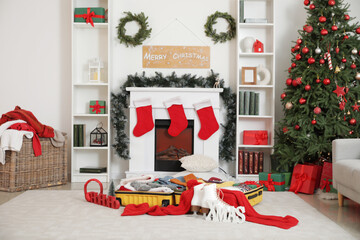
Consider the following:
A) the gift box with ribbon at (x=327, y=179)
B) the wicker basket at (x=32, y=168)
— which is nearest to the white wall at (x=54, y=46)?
the wicker basket at (x=32, y=168)

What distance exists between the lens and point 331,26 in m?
4.26

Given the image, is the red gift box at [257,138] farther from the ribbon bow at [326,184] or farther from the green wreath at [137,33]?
the green wreath at [137,33]

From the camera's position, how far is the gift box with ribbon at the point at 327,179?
4.01 meters

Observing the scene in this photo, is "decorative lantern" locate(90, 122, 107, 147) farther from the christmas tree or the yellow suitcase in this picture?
the christmas tree

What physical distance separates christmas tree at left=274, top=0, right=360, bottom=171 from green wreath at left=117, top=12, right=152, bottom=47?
1.80 metres

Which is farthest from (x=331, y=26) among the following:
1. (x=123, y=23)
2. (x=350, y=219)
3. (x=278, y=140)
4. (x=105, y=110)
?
(x=105, y=110)

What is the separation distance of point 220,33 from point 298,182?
80.7 inches

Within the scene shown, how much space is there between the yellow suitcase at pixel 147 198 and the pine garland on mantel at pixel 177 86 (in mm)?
1459

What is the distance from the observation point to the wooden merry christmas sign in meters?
5.08

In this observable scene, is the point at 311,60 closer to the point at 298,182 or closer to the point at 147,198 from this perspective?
the point at 298,182

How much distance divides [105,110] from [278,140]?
6.89 feet

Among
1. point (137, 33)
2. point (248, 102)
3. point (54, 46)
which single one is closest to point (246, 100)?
point (248, 102)

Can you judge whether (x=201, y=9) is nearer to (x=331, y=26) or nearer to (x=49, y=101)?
(x=331, y=26)

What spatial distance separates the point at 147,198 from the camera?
3352 mm
